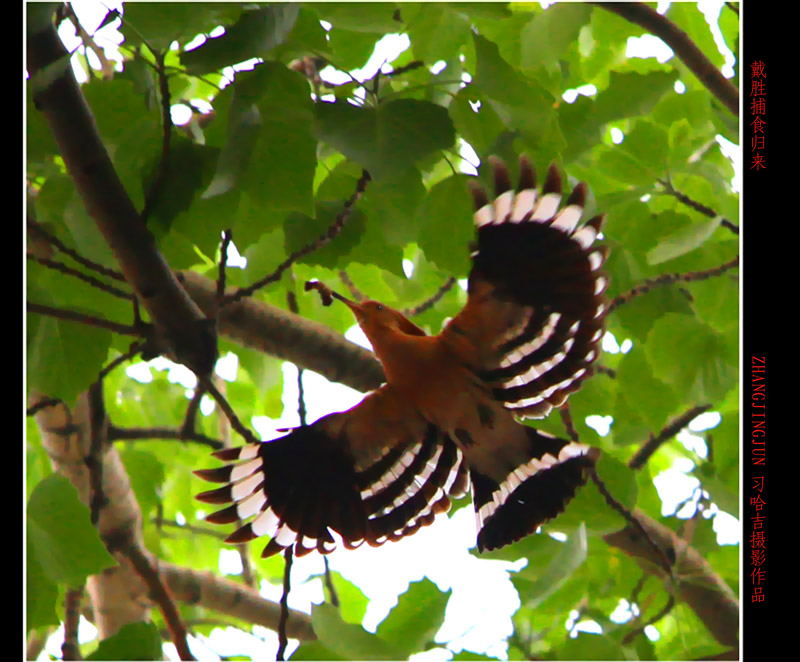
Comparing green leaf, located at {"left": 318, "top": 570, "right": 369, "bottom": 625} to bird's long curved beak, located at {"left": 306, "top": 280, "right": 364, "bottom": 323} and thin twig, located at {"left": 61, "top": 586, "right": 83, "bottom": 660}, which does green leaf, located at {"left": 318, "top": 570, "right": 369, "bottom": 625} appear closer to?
thin twig, located at {"left": 61, "top": 586, "right": 83, "bottom": 660}

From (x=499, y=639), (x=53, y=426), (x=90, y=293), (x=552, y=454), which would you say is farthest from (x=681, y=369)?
(x=53, y=426)

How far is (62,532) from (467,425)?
1071mm

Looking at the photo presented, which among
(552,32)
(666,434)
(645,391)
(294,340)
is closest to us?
(552,32)

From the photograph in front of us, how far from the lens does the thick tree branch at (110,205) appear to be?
5.36 feet

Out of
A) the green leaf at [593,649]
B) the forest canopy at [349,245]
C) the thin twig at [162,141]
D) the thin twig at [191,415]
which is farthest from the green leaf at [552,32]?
the green leaf at [593,649]

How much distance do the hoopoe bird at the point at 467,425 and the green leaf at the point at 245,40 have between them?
0.64 m

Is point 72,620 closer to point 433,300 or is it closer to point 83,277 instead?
point 83,277

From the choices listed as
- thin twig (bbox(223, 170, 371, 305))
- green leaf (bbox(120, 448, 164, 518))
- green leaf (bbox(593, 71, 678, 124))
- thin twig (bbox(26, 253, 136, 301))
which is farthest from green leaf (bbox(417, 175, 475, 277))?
green leaf (bbox(120, 448, 164, 518))

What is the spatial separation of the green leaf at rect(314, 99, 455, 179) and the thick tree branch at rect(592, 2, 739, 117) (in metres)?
1.00

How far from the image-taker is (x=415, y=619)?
2057 millimetres

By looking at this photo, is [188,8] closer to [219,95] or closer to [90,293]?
[219,95]

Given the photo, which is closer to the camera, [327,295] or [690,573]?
[327,295]

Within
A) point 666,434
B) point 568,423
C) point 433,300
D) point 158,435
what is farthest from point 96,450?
point 666,434

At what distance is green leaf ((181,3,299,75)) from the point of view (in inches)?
58.9
